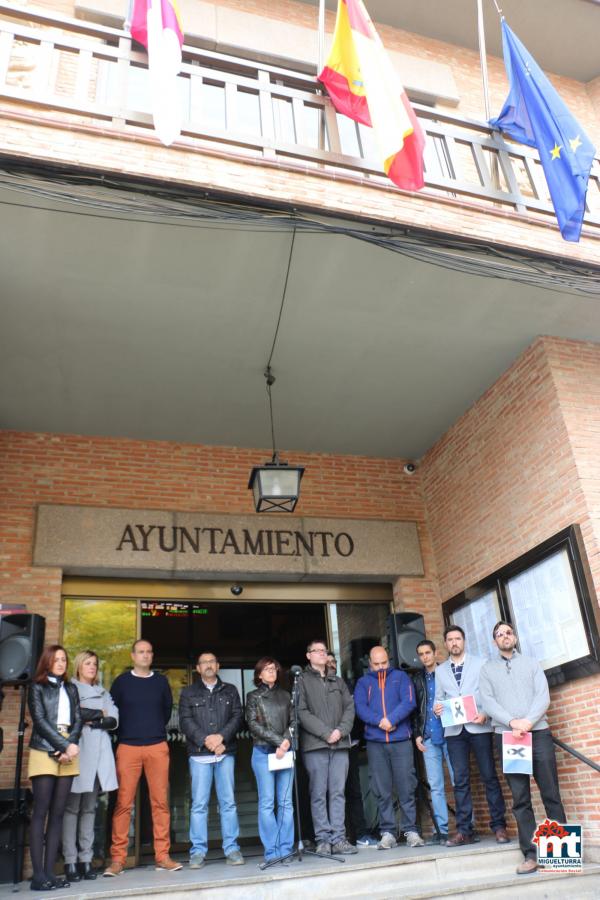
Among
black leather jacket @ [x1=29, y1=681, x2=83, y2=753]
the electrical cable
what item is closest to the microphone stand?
black leather jacket @ [x1=29, y1=681, x2=83, y2=753]

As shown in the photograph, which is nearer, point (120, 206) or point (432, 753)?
point (120, 206)

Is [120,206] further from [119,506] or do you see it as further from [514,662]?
[514,662]

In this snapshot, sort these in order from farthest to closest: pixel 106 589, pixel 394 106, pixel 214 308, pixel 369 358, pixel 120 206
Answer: pixel 106 589 → pixel 369 358 → pixel 214 308 → pixel 394 106 → pixel 120 206

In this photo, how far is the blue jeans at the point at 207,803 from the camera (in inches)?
229

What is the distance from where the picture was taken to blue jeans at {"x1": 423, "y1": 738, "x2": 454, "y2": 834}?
6.24m

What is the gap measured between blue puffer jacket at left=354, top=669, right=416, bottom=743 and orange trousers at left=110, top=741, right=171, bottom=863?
175cm

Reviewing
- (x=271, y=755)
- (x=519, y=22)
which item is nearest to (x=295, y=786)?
(x=271, y=755)

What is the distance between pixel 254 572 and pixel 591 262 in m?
4.43

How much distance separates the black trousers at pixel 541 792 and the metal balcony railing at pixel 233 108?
4.39m

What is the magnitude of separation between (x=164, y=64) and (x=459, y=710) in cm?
547

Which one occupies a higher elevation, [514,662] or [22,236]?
[22,236]

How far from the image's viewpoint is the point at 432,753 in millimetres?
6547

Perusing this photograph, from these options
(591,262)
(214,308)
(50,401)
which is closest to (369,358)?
(214,308)

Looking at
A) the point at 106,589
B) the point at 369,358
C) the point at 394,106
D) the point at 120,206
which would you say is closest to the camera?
the point at 120,206
